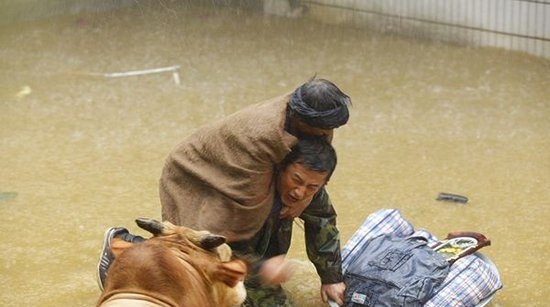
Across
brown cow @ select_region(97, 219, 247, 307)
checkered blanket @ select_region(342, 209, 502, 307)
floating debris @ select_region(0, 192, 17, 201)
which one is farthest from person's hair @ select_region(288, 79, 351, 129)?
floating debris @ select_region(0, 192, 17, 201)

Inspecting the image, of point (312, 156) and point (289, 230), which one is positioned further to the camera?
point (289, 230)

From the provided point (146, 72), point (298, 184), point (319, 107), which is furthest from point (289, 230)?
point (146, 72)

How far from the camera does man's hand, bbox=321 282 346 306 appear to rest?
4.43 metres

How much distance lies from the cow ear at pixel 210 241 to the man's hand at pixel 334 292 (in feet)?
4.33

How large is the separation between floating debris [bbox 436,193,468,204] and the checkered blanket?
2.67 ft

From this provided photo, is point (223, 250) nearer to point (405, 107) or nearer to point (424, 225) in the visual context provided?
point (424, 225)

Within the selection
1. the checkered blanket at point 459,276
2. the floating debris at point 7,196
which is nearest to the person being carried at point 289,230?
the checkered blanket at point 459,276

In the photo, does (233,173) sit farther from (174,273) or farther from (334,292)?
(174,273)

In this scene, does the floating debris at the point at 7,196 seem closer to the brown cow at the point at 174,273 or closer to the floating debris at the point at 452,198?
the floating debris at the point at 452,198

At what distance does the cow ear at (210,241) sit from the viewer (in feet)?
10.4

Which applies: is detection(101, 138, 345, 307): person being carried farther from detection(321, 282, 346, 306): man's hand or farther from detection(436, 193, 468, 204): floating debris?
detection(436, 193, 468, 204): floating debris

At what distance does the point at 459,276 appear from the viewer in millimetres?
4352

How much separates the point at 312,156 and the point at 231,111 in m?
2.90

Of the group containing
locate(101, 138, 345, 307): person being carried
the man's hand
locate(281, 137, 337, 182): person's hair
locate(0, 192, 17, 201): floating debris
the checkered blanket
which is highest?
locate(281, 137, 337, 182): person's hair
